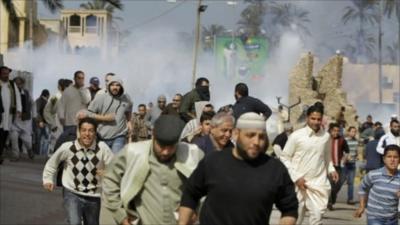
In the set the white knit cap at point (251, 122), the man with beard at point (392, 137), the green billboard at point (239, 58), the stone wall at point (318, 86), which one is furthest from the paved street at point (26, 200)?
the green billboard at point (239, 58)

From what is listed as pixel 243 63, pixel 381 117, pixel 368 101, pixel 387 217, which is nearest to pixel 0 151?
pixel 387 217

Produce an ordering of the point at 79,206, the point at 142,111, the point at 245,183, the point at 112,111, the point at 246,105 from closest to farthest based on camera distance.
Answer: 1. the point at 245,183
2. the point at 79,206
3. the point at 246,105
4. the point at 112,111
5. the point at 142,111

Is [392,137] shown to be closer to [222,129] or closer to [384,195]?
→ [384,195]

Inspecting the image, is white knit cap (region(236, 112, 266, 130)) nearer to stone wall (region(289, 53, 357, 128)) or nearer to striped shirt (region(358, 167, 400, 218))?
striped shirt (region(358, 167, 400, 218))

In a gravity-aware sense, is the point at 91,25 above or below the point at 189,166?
above

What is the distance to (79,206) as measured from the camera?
31.1 feet

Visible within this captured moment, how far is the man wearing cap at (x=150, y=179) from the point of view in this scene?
22.2 feet

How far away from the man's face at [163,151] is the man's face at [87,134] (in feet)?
8.27

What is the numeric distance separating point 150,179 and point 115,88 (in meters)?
5.32

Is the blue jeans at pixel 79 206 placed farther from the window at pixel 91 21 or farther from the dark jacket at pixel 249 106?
the window at pixel 91 21

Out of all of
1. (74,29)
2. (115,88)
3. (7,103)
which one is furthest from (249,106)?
(74,29)

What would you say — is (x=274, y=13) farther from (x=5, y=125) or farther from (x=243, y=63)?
(x=5, y=125)

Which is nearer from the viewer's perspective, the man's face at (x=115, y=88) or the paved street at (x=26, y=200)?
the man's face at (x=115, y=88)

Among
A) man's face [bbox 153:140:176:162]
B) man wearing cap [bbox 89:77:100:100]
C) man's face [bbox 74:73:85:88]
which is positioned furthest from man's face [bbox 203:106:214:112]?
man's face [bbox 153:140:176:162]
